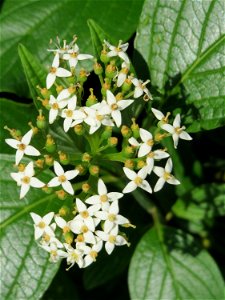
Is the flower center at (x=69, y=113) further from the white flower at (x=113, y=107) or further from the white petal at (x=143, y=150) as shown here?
the white petal at (x=143, y=150)

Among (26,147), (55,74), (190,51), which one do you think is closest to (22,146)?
(26,147)

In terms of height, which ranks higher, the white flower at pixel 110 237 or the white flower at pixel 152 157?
the white flower at pixel 152 157

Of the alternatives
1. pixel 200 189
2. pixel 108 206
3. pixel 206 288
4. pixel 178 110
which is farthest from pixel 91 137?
pixel 206 288

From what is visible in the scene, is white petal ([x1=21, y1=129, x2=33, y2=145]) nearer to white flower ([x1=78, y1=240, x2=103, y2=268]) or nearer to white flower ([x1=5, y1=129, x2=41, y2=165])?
white flower ([x1=5, y1=129, x2=41, y2=165])

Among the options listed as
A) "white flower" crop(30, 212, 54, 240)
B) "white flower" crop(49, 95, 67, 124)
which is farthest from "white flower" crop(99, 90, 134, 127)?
"white flower" crop(30, 212, 54, 240)

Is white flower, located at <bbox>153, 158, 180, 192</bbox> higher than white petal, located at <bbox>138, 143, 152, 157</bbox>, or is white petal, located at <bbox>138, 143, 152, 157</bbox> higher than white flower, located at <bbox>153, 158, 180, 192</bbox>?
white petal, located at <bbox>138, 143, 152, 157</bbox>

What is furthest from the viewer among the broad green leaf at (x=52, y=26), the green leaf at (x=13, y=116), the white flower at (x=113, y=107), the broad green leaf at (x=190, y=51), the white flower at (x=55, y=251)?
the broad green leaf at (x=52, y=26)

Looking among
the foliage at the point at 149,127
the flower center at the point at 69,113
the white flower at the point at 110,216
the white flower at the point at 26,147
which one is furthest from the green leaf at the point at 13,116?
the white flower at the point at 110,216
